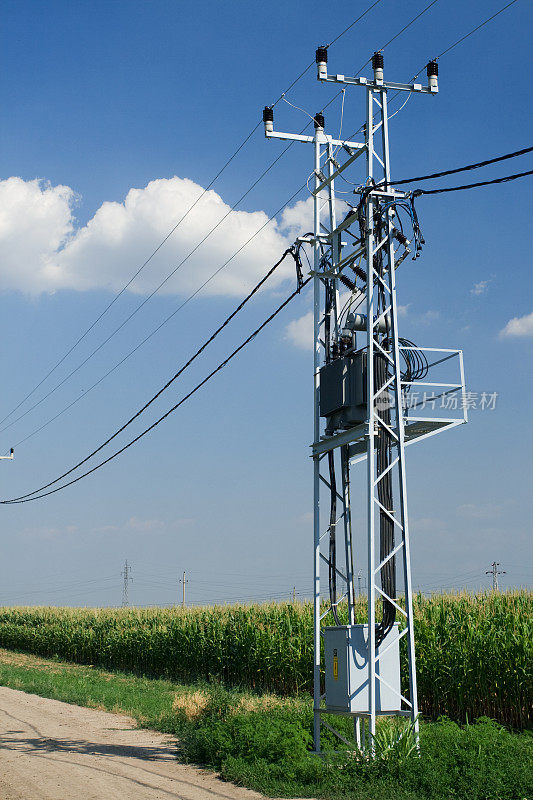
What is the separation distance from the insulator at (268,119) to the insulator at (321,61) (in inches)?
63.4

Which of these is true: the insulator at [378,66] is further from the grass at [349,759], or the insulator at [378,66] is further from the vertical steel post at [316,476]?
the grass at [349,759]

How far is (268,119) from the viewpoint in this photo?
13.4m

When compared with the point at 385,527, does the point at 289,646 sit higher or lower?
lower

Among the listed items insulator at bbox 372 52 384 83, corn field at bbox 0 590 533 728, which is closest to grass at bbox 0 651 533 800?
corn field at bbox 0 590 533 728

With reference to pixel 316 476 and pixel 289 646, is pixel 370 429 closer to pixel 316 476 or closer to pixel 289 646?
pixel 316 476

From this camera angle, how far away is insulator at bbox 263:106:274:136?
13.4m

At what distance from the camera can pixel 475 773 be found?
884 centimetres

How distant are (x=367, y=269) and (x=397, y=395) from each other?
1858mm

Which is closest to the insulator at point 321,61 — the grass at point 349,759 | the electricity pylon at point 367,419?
the electricity pylon at point 367,419

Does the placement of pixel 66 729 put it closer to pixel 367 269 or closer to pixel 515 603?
pixel 515 603

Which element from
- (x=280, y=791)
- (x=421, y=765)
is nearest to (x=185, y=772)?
(x=280, y=791)

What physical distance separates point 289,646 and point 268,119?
42.8ft

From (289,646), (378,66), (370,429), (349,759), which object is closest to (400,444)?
(370,429)

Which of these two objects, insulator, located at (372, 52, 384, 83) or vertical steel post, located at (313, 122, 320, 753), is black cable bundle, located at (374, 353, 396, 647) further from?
insulator, located at (372, 52, 384, 83)
